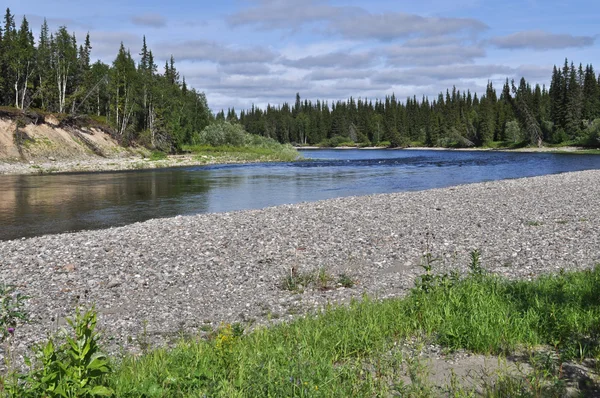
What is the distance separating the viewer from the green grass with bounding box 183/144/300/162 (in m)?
88.5

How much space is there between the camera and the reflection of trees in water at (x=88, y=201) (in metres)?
26.0

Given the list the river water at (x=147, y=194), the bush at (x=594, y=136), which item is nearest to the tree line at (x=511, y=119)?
the bush at (x=594, y=136)

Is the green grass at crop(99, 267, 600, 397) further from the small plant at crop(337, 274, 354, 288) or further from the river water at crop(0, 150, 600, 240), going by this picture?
the river water at crop(0, 150, 600, 240)

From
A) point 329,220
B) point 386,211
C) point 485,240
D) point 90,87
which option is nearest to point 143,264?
point 329,220

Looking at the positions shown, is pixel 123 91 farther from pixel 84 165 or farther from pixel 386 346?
pixel 386 346

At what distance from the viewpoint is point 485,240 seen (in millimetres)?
17719

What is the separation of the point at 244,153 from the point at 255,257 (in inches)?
3161

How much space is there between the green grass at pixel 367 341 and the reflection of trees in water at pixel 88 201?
731 inches

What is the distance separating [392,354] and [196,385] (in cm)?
272

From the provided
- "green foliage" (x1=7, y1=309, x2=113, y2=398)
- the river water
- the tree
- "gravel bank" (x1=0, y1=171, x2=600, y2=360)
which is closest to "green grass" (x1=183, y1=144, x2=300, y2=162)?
the tree

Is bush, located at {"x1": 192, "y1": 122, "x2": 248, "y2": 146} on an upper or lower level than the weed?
upper

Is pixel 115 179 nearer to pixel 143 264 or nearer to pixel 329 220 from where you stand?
pixel 329 220

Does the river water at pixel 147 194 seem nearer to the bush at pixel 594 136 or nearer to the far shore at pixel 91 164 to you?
the far shore at pixel 91 164

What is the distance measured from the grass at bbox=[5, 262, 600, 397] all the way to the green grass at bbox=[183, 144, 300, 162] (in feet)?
252
